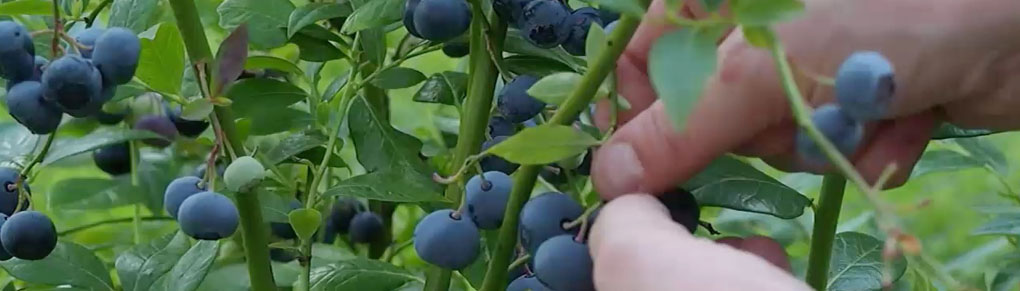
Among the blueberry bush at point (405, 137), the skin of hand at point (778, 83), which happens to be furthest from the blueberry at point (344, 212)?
the skin of hand at point (778, 83)

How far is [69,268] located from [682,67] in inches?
24.1

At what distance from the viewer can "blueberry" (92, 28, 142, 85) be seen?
741 mm

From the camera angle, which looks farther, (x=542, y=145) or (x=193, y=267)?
(x=193, y=267)

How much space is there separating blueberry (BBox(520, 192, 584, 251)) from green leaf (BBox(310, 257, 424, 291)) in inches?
10.5

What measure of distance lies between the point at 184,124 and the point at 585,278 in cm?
62

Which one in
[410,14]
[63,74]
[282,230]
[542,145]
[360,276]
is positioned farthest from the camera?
[282,230]

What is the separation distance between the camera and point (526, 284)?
2.50 feet

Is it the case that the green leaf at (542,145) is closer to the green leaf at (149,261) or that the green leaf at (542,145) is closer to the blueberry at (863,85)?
the blueberry at (863,85)

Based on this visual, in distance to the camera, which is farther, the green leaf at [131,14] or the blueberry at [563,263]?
the green leaf at [131,14]

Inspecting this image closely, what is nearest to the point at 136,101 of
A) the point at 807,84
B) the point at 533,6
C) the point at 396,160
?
the point at 396,160

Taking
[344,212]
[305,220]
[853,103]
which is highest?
[853,103]

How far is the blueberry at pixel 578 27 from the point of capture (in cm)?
79

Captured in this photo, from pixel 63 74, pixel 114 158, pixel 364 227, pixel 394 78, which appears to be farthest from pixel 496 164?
pixel 114 158

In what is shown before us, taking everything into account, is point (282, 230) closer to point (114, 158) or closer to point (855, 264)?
point (114, 158)
